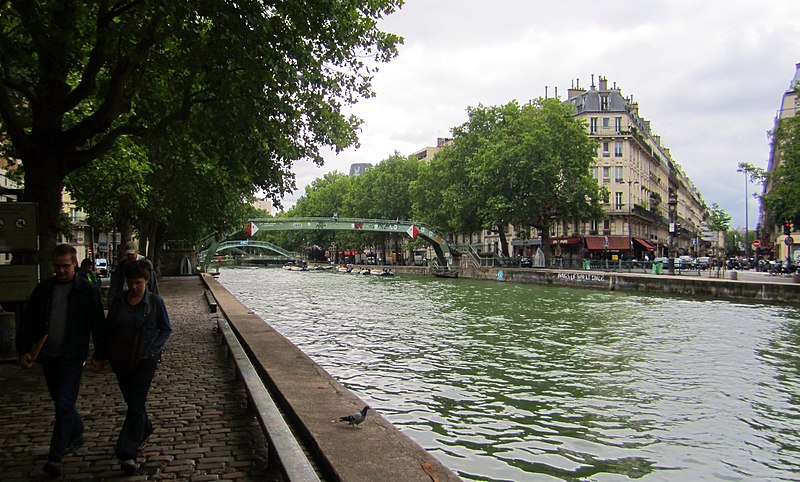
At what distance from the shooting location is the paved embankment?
176 inches

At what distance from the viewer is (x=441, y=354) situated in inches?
534

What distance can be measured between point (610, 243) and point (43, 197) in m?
60.7

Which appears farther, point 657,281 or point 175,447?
point 657,281

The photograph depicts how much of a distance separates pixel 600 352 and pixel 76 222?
167 feet

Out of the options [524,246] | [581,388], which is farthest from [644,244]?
[581,388]

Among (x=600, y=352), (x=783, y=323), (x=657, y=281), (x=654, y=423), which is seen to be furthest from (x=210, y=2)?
(x=657, y=281)

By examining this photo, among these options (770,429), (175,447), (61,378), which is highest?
(61,378)

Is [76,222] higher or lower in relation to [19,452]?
higher

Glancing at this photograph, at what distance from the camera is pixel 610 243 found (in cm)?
6431

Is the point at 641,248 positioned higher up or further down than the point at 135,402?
higher up

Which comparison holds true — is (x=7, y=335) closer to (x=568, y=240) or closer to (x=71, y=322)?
(x=71, y=322)

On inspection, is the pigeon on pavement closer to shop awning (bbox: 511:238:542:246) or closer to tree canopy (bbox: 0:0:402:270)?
tree canopy (bbox: 0:0:402:270)

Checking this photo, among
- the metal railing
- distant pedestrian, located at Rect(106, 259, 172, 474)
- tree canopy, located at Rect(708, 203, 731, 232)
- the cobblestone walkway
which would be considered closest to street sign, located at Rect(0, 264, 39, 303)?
the cobblestone walkway

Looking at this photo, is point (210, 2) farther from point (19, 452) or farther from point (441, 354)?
point (441, 354)
